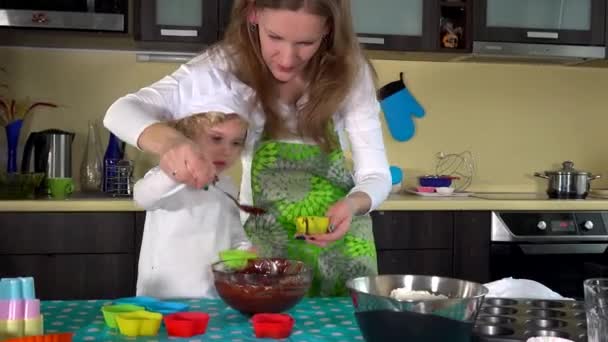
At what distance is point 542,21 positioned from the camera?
315cm

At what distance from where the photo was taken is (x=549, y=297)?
146cm

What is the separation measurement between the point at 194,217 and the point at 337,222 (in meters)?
0.36

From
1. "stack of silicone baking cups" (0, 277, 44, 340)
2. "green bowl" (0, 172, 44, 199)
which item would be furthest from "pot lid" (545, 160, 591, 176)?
"stack of silicone baking cups" (0, 277, 44, 340)

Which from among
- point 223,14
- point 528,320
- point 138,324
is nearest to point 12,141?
point 223,14

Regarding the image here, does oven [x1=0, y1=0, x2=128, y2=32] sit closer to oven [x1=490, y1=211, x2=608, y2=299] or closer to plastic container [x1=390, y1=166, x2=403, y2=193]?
plastic container [x1=390, y1=166, x2=403, y2=193]

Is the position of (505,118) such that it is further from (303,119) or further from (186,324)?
(186,324)

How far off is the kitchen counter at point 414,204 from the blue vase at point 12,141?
1.03 ft

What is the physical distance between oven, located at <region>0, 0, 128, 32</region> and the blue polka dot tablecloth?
5.38 ft

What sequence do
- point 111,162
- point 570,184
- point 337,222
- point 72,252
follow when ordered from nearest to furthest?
1. point 337,222
2. point 72,252
3. point 111,162
4. point 570,184

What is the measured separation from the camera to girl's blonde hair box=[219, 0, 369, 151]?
1709 mm

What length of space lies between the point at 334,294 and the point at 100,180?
5.46 feet

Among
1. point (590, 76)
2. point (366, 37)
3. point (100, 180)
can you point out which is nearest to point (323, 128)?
point (366, 37)

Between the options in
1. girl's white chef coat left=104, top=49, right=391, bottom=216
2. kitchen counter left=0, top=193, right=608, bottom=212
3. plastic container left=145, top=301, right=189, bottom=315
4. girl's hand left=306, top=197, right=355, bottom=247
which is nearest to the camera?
plastic container left=145, top=301, right=189, bottom=315

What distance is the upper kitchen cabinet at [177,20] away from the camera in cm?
286
